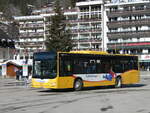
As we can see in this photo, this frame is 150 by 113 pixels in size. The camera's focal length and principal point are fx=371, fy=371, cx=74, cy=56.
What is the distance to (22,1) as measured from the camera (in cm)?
16675

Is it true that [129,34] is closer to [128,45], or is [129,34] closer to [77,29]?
[128,45]

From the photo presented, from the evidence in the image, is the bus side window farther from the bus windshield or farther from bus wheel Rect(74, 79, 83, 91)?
bus wheel Rect(74, 79, 83, 91)

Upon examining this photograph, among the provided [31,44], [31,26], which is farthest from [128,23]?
[31,26]

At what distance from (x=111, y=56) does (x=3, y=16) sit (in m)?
113

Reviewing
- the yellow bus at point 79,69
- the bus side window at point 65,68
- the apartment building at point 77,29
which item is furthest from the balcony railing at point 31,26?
the bus side window at point 65,68

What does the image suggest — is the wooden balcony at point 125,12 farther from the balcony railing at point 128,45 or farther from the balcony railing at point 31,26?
the balcony railing at point 31,26

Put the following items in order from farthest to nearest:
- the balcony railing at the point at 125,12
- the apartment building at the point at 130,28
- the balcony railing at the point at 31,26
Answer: the balcony railing at the point at 31,26 < the balcony railing at the point at 125,12 < the apartment building at the point at 130,28

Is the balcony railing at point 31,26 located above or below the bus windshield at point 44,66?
above

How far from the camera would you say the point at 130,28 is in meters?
88.6

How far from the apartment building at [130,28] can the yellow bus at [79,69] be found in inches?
2256

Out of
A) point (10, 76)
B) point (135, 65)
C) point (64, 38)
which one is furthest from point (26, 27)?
point (135, 65)

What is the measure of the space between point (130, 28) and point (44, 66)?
220ft

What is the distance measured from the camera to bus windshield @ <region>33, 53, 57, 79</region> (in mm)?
23453

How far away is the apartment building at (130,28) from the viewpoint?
284 feet
